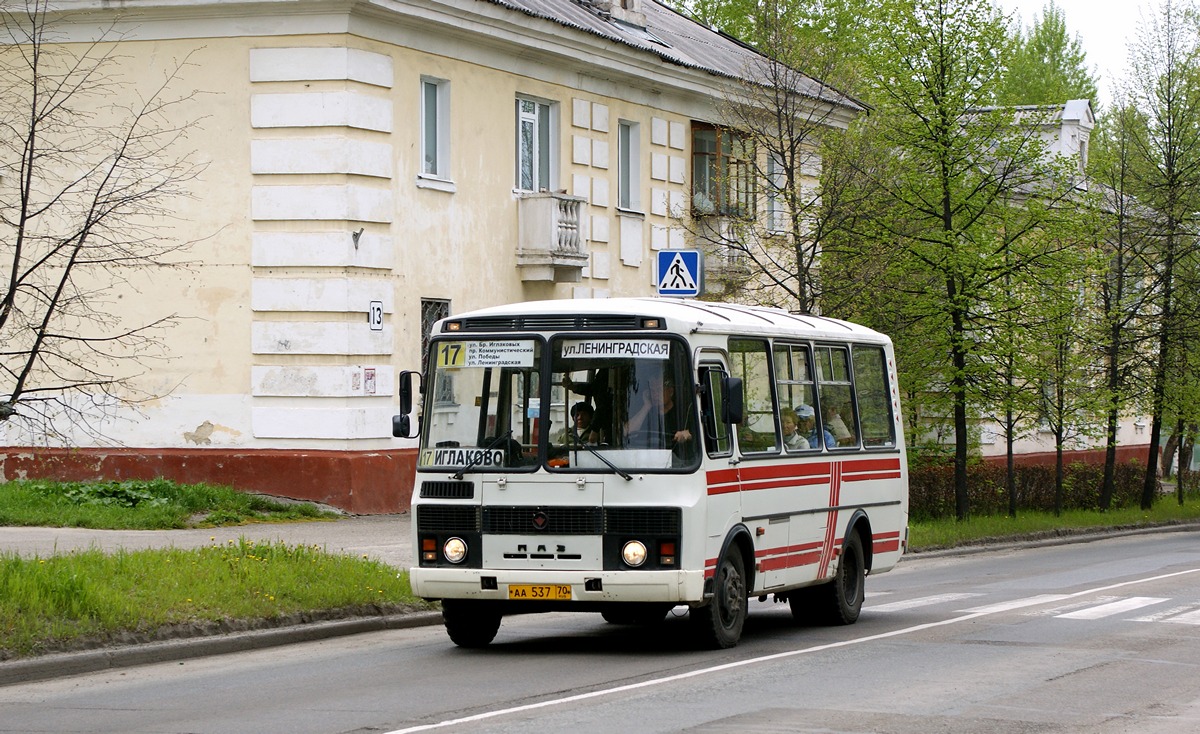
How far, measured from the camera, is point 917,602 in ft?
61.5

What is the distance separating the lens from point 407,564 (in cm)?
1853

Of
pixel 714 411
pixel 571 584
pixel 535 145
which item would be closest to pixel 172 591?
pixel 571 584

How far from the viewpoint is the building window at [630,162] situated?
33875 mm

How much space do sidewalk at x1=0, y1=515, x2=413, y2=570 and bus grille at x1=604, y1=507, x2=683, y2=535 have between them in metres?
4.72

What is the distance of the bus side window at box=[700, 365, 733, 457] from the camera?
13.3 metres

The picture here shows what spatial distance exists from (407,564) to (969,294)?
1475 centimetres

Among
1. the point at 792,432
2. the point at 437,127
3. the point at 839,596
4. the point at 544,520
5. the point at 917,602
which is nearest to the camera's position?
the point at 544,520

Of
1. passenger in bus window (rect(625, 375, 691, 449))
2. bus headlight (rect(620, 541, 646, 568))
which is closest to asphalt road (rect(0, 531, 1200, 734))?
bus headlight (rect(620, 541, 646, 568))

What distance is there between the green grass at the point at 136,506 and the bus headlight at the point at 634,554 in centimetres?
1039

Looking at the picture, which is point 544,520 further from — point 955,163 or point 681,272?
point 955,163

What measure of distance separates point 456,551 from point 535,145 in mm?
18313

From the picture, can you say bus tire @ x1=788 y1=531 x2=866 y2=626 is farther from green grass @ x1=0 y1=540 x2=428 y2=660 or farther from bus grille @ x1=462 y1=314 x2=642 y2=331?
bus grille @ x1=462 y1=314 x2=642 y2=331

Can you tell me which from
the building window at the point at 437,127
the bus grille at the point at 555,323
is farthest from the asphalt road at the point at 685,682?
the building window at the point at 437,127

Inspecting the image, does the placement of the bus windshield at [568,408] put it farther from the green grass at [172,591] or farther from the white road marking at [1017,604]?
the white road marking at [1017,604]
